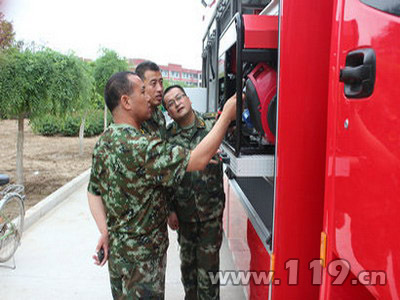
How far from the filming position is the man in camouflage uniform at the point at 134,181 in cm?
180

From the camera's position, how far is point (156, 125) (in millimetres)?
2686

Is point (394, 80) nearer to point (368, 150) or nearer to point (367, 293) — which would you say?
point (368, 150)

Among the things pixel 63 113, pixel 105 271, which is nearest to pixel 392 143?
pixel 105 271

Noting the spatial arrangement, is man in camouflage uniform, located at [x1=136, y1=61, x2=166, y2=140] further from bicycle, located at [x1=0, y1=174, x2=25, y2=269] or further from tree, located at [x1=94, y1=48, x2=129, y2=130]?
tree, located at [x1=94, y1=48, x2=129, y2=130]

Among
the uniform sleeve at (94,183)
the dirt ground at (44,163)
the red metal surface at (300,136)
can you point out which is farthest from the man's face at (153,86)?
the dirt ground at (44,163)

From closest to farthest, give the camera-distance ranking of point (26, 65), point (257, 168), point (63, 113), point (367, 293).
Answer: point (367, 293)
point (257, 168)
point (26, 65)
point (63, 113)

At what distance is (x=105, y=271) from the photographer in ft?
13.2

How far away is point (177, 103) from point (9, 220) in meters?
2.46

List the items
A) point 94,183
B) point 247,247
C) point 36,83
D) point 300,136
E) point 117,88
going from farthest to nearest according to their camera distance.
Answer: point 36,83 → point 247,247 → point 94,183 → point 117,88 → point 300,136

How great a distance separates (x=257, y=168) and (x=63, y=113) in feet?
19.9

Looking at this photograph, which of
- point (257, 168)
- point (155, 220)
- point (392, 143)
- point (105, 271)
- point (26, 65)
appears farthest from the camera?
point (26, 65)

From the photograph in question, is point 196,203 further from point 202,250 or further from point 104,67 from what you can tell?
point 104,67

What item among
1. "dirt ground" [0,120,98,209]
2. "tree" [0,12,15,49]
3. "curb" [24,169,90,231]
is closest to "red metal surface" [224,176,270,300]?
"curb" [24,169,90,231]

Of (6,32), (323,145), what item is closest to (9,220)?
(323,145)
